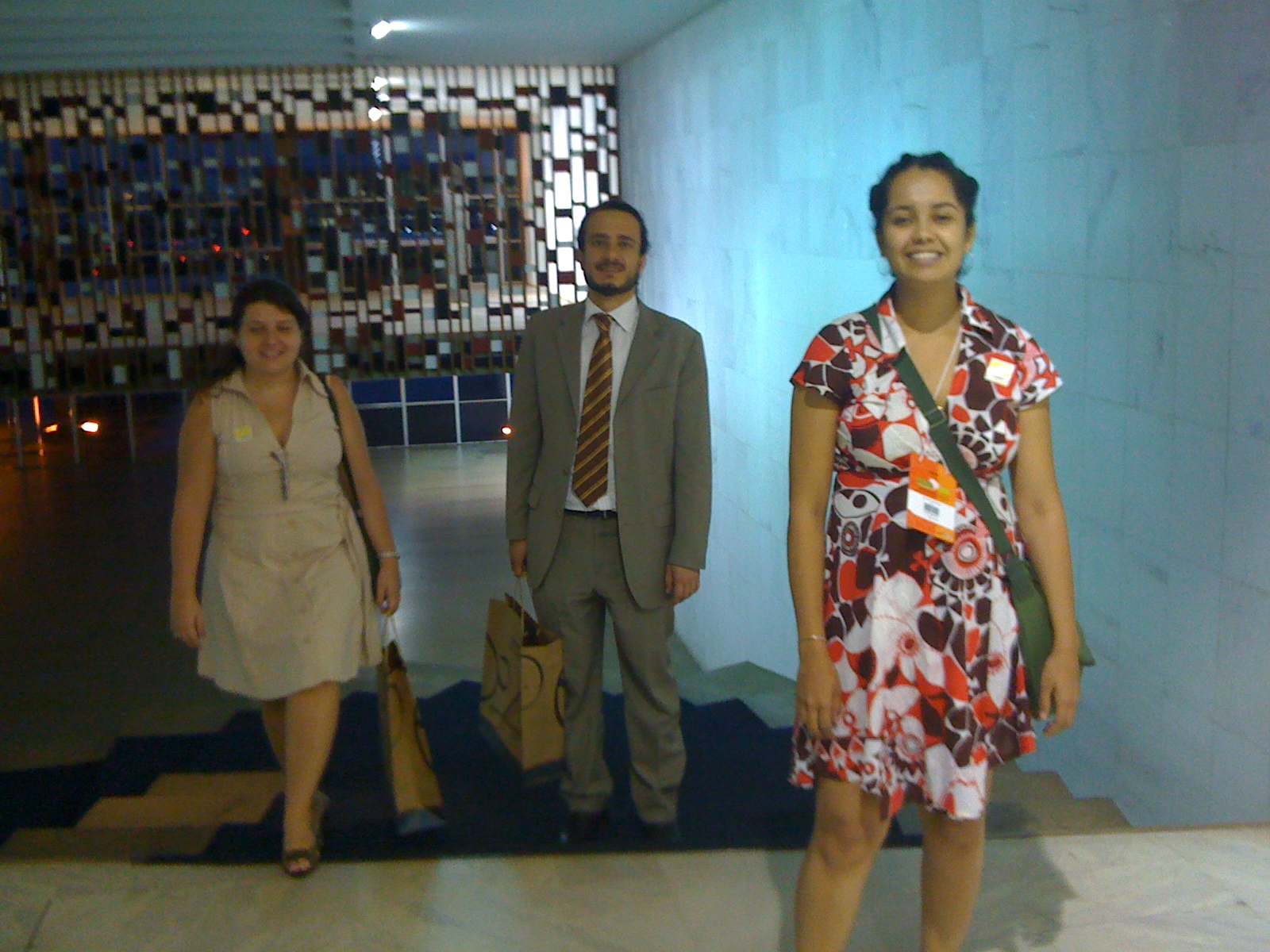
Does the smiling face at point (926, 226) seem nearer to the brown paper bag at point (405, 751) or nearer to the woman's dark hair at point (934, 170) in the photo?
the woman's dark hair at point (934, 170)

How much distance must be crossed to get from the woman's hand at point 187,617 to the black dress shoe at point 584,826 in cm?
99

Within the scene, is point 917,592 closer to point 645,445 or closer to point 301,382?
point 645,445

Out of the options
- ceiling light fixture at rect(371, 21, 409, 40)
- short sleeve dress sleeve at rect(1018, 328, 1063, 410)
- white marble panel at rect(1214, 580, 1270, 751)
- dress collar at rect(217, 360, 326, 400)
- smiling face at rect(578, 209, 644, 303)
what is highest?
ceiling light fixture at rect(371, 21, 409, 40)

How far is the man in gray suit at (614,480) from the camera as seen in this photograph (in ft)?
10.0

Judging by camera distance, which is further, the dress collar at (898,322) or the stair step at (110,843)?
the stair step at (110,843)

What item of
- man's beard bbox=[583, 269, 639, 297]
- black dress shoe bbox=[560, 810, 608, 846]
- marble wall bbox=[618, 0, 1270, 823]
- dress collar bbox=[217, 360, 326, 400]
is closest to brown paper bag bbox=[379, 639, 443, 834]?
black dress shoe bbox=[560, 810, 608, 846]

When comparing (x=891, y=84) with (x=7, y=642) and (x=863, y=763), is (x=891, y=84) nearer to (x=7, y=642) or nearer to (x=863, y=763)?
(x=863, y=763)

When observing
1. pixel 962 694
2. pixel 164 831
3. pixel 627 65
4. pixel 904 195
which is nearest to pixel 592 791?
pixel 164 831

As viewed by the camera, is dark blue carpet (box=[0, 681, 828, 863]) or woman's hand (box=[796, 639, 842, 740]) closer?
woman's hand (box=[796, 639, 842, 740])

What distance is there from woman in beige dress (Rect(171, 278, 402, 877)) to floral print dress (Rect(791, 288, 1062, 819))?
4.25ft

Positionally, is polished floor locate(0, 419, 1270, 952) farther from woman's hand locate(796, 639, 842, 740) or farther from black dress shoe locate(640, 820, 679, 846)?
woman's hand locate(796, 639, 842, 740)

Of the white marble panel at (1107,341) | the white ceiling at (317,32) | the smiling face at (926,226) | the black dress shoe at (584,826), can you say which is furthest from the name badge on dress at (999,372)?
the white ceiling at (317,32)

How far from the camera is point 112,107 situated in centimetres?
913

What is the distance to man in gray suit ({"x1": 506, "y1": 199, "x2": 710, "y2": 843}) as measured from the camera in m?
3.05
